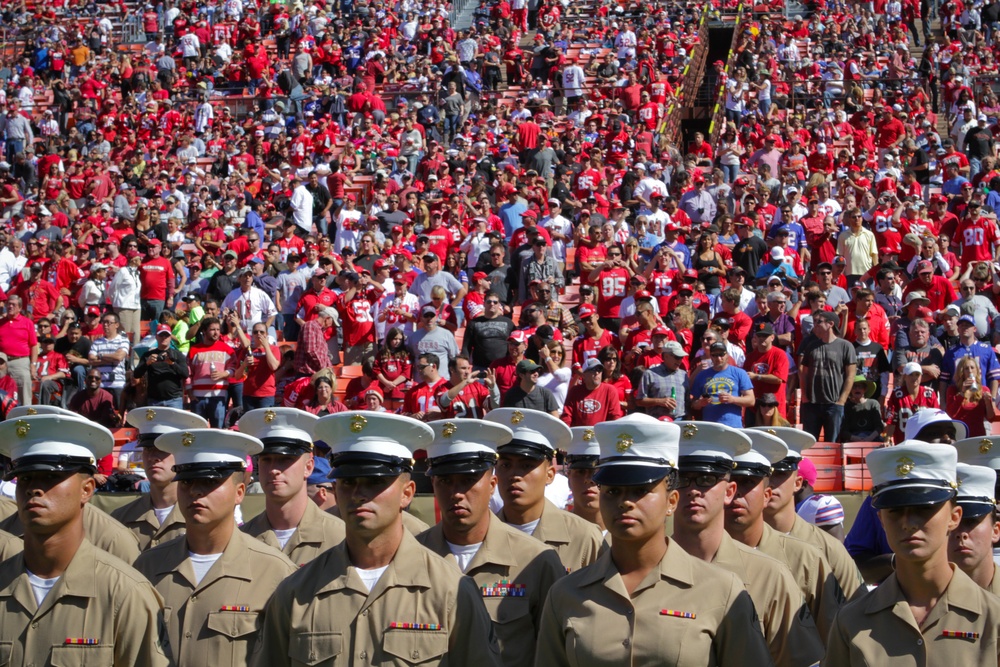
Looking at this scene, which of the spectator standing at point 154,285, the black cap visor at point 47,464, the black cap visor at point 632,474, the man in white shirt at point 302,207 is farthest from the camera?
the man in white shirt at point 302,207

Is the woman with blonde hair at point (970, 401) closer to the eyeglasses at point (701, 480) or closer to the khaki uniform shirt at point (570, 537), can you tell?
the khaki uniform shirt at point (570, 537)

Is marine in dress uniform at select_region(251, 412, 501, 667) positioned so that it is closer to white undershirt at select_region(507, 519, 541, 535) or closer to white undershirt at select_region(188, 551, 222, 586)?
white undershirt at select_region(188, 551, 222, 586)

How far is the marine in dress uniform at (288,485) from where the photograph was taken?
21.1ft

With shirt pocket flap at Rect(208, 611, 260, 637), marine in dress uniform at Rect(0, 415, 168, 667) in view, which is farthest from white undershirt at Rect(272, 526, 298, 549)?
marine in dress uniform at Rect(0, 415, 168, 667)

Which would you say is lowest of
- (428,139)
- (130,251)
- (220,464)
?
(220,464)

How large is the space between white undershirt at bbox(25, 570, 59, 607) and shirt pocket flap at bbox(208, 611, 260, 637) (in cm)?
64

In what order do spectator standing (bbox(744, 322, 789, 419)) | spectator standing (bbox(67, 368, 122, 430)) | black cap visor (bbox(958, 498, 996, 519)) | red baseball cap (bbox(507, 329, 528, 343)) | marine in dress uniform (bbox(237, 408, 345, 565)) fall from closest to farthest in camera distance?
black cap visor (bbox(958, 498, 996, 519)) < marine in dress uniform (bbox(237, 408, 345, 565)) < spectator standing (bbox(744, 322, 789, 419)) < red baseball cap (bbox(507, 329, 528, 343)) < spectator standing (bbox(67, 368, 122, 430))

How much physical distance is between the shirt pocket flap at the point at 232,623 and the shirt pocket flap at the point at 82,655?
59 cm

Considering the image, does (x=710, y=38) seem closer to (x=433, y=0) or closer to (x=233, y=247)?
(x=433, y=0)

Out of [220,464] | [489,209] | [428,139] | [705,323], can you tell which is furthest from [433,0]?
[220,464]

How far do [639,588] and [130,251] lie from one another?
544 inches

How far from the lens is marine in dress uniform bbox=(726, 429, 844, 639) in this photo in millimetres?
5660

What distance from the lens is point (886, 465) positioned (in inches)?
183

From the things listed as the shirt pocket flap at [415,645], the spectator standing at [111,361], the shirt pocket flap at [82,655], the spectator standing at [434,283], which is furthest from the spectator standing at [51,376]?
the shirt pocket flap at [415,645]
